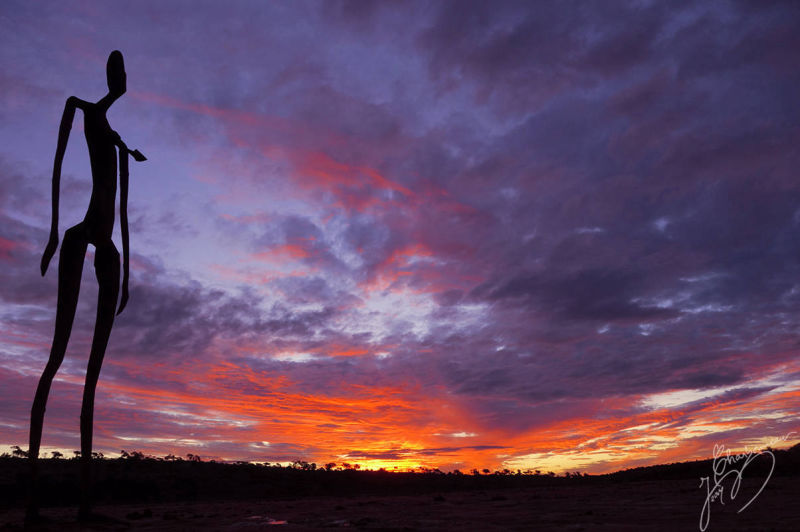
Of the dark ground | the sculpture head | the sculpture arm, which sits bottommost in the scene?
the dark ground

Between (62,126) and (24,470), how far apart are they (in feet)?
64.8

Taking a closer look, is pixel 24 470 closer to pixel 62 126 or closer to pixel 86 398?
pixel 86 398

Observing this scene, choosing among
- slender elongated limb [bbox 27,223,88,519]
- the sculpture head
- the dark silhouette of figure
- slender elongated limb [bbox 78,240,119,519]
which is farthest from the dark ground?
the sculpture head

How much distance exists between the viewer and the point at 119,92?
9.66m

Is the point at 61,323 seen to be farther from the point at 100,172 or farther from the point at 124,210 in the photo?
the point at 100,172

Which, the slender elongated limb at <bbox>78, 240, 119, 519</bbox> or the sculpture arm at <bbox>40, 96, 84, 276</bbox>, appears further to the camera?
the slender elongated limb at <bbox>78, 240, 119, 519</bbox>

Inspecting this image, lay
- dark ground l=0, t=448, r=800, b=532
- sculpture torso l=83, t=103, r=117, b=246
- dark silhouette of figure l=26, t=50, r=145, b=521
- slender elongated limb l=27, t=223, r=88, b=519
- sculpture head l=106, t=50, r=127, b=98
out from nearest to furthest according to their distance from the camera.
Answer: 1. slender elongated limb l=27, t=223, r=88, b=519
2. dark silhouette of figure l=26, t=50, r=145, b=521
3. dark ground l=0, t=448, r=800, b=532
4. sculpture torso l=83, t=103, r=117, b=246
5. sculpture head l=106, t=50, r=127, b=98

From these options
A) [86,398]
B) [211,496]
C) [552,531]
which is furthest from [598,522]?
[211,496]

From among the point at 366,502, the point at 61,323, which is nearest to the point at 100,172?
the point at 61,323

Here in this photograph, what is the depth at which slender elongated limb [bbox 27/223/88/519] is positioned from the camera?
7.95 m

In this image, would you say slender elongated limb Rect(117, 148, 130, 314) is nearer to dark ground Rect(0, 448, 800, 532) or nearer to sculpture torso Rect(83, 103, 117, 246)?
sculpture torso Rect(83, 103, 117, 246)

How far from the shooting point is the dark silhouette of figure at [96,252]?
8.35 metres

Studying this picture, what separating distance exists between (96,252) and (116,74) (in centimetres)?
311

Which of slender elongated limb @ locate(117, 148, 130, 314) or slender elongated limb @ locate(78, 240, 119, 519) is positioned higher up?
slender elongated limb @ locate(117, 148, 130, 314)
